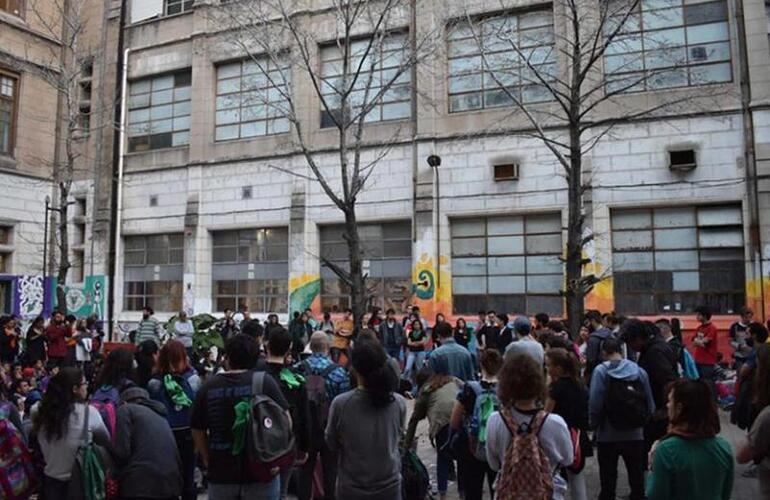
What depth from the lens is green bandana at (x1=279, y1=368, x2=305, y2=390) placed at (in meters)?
5.09

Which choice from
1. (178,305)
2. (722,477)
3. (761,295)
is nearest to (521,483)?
(722,477)

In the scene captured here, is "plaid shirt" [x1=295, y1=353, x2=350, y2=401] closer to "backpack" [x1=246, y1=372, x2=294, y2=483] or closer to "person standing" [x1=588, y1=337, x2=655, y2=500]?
"backpack" [x1=246, y1=372, x2=294, y2=483]

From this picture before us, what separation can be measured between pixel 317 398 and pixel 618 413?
9.46 feet

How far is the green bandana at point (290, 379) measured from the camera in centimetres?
509

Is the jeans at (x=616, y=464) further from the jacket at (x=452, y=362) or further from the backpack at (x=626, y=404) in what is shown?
the jacket at (x=452, y=362)

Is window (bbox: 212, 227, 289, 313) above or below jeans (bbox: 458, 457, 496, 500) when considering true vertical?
above

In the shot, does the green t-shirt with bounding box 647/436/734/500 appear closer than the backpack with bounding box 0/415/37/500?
Yes

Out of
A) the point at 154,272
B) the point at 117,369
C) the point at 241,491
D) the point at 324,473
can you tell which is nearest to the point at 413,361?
the point at 324,473

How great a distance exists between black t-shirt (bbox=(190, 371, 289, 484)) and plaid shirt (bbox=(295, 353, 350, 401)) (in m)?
1.80

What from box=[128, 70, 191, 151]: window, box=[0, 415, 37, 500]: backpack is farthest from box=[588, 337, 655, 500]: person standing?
box=[128, 70, 191, 151]: window

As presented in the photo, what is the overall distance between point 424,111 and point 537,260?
5599mm

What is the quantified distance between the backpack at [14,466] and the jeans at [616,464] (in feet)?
16.5

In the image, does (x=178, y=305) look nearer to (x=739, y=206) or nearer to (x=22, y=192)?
(x=22, y=192)

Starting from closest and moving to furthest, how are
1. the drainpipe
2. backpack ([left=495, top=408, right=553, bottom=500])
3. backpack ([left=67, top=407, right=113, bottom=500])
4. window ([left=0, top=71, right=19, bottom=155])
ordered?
backpack ([left=495, top=408, right=553, bottom=500]), backpack ([left=67, top=407, right=113, bottom=500]), the drainpipe, window ([left=0, top=71, right=19, bottom=155])
